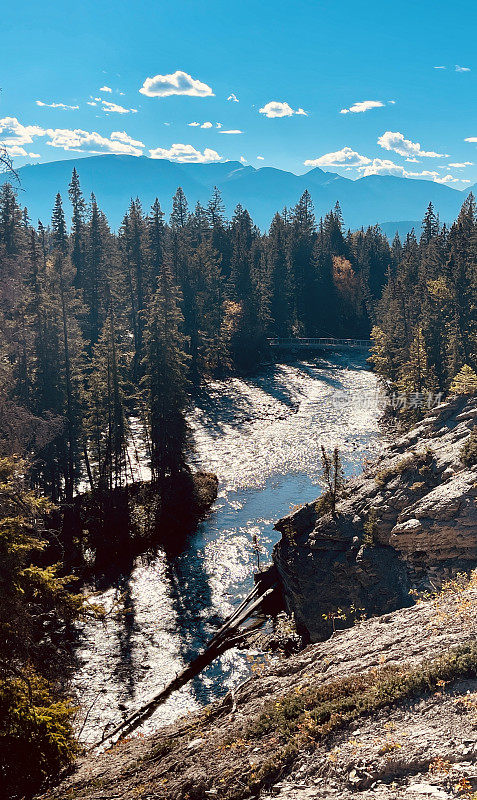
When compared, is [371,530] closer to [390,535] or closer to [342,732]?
[390,535]

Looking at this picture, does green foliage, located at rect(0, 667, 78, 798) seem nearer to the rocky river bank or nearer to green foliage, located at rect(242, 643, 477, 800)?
the rocky river bank

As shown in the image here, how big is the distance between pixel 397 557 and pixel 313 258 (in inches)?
3533

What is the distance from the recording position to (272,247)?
96.3 meters

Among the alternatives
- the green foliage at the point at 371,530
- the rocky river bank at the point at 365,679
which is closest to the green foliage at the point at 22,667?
the rocky river bank at the point at 365,679

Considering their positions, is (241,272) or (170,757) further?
(241,272)

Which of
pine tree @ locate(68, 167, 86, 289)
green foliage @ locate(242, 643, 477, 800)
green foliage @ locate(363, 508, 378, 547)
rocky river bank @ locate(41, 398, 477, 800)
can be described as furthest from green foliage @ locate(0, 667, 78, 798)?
pine tree @ locate(68, 167, 86, 289)

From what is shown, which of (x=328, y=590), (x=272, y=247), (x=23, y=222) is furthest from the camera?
(x=272, y=247)

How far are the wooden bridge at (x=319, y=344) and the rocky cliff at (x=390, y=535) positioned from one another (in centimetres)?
6442

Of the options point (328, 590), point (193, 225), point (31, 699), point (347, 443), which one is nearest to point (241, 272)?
point (193, 225)

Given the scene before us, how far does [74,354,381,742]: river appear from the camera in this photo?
19.6 meters

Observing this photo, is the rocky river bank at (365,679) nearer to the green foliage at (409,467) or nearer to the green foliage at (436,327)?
the green foliage at (409,467)

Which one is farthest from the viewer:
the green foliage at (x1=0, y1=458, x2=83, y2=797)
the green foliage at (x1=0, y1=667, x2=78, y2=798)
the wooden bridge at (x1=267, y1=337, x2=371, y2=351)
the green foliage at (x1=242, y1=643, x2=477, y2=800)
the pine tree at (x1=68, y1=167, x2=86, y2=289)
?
the wooden bridge at (x1=267, y1=337, x2=371, y2=351)

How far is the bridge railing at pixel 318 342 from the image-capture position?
88.9 m

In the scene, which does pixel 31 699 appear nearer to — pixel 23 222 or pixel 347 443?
pixel 347 443
